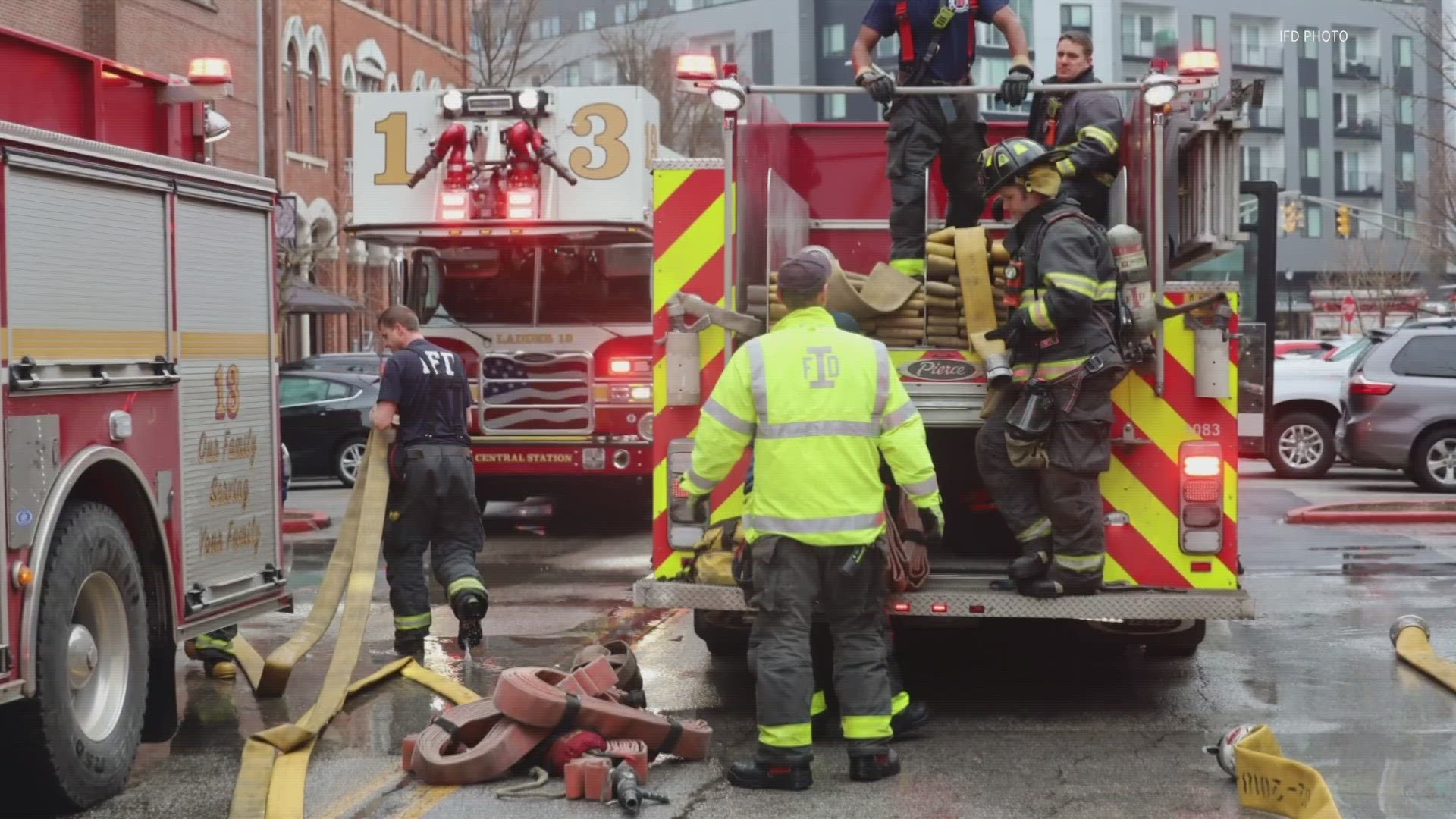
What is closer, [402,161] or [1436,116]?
[402,161]

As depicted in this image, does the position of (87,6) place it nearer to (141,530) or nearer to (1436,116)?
(141,530)

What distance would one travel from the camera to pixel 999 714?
7.94m

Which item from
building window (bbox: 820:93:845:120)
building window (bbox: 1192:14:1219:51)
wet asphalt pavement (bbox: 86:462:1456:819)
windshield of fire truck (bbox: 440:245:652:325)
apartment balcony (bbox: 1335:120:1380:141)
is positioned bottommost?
wet asphalt pavement (bbox: 86:462:1456:819)

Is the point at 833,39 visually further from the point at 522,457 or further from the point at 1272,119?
the point at 522,457

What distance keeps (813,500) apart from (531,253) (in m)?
8.76

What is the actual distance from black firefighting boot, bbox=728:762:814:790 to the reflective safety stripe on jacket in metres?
0.78

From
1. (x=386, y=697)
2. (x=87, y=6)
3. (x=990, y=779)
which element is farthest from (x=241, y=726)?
(x=87, y=6)

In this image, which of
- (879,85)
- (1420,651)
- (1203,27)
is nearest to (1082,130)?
(879,85)

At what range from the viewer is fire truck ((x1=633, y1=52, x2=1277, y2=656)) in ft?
24.5

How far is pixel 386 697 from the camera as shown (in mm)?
8320

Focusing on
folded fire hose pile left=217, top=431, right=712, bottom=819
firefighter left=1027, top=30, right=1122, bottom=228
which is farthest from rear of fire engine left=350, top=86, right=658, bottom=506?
folded fire hose pile left=217, top=431, right=712, bottom=819

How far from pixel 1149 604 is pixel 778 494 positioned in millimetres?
1712

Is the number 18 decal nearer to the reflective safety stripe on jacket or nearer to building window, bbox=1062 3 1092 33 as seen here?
the reflective safety stripe on jacket

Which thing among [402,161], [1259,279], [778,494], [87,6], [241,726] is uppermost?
[87,6]
